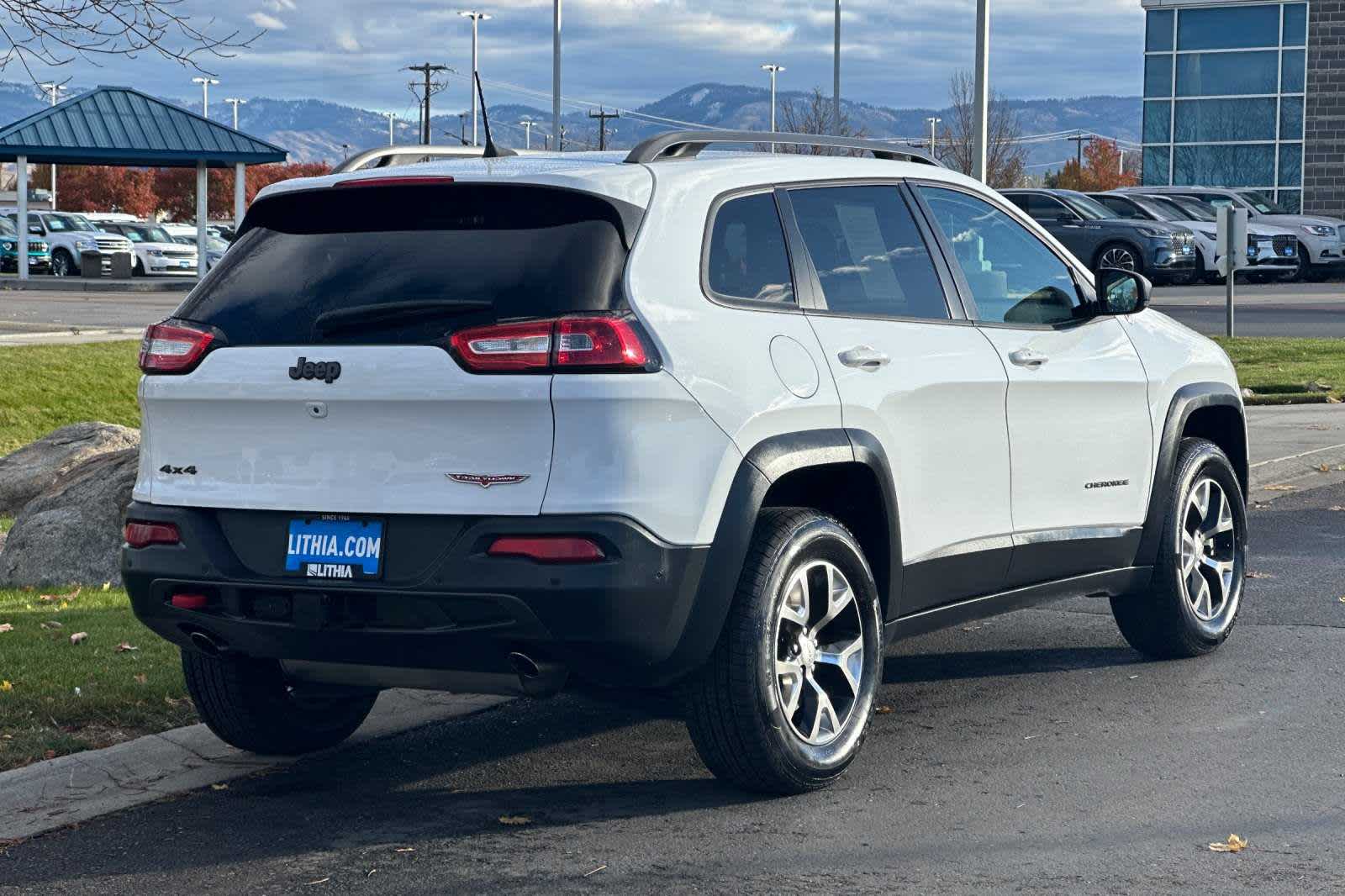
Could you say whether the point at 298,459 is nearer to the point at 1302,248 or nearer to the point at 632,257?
the point at 632,257

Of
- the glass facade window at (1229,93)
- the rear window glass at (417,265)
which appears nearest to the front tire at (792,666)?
the rear window glass at (417,265)

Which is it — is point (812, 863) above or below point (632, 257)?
below

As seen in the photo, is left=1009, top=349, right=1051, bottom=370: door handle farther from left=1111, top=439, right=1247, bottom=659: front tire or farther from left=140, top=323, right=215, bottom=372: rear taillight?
left=140, top=323, right=215, bottom=372: rear taillight

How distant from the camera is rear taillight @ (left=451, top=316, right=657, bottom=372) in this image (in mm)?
4961

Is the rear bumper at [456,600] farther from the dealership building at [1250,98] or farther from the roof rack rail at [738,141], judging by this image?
the dealership building at [1250,98]

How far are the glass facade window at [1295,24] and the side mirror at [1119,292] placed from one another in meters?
43.5

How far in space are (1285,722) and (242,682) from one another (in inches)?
134

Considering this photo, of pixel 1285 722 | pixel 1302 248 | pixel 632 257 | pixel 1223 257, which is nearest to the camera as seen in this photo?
pixel 632 257

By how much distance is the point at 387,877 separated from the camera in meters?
4.83

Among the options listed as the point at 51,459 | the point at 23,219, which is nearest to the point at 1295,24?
the point at 23,219

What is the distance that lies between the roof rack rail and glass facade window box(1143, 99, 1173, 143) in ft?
145

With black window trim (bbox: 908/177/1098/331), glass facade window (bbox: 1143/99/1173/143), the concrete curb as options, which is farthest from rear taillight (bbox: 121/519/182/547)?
glass facade window (bbox: 1143/99/1173/143)

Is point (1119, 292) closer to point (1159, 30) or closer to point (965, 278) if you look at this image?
point (965, 278)

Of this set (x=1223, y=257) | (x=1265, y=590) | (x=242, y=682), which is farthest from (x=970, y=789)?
(x=1223, y=257)
